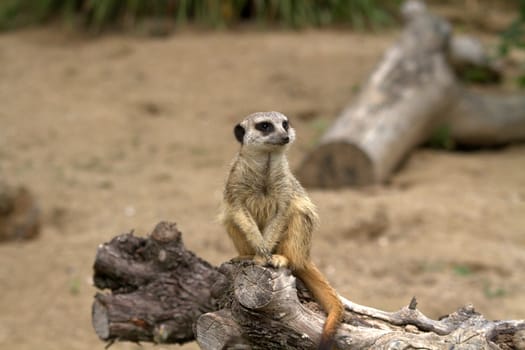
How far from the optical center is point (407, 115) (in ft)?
21.7

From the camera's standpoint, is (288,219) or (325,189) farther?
(325,189)

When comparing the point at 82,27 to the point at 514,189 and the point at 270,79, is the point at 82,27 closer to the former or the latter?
the point at 270,79

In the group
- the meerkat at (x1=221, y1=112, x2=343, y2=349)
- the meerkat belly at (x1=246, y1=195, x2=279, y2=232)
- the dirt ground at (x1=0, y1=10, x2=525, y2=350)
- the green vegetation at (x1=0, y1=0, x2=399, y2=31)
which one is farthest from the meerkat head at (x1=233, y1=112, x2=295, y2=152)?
the green vegetation at (x1=0, y1=0, x2=399, y2=31)

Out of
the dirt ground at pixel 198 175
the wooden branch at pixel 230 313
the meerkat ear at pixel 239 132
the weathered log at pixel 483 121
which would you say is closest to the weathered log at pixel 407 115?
the weathered log at pixel 483 121

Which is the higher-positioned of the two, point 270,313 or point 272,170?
point 272,170

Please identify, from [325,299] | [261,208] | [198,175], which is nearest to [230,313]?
[325,299]

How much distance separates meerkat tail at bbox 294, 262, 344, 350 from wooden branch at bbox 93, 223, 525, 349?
3cm

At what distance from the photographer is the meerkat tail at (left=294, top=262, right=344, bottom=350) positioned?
2.60m

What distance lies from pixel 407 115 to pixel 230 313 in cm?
419

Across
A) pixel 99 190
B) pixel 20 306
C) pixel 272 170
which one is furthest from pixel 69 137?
pixel 272 170

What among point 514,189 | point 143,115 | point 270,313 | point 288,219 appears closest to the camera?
point 270,313

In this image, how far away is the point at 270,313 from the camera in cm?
260

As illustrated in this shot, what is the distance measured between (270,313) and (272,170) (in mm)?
588

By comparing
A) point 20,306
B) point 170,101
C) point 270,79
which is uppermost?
point 270,79
